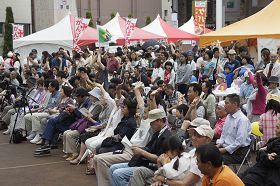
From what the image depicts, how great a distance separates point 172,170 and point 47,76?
8763mm

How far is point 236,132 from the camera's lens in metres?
6.58

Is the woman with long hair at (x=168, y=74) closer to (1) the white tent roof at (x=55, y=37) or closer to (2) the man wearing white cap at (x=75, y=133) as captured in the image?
(2) the man wearing white cap at (x=75, y=133)

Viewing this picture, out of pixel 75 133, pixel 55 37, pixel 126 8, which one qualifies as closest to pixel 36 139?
pixel 75 133

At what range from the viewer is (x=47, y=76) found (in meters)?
13.6

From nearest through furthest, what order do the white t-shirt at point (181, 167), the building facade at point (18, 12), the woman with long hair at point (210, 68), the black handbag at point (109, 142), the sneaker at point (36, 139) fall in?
the white t-shirt at point (181, 167) < the black handbag at point (109, 142) < the sneaker at point (36, 139) < the woman with long hair at point (210, 68) < the building facade at point (18, 12)

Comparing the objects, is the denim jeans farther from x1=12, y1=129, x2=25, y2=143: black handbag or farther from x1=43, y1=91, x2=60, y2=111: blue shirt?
x1=12, y1=129, x2=25, y2=143: black handbag

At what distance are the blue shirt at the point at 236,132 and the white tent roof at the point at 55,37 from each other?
16061mm

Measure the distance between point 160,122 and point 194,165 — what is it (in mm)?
1508

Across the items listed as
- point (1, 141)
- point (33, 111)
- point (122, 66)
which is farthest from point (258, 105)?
point (122, 66)

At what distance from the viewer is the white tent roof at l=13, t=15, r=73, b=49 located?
21.9 meters

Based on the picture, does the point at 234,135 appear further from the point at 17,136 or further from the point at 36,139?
the point at 17,136

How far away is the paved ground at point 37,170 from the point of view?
8.23 m

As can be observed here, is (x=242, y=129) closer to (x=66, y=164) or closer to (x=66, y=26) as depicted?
(x=66, y=164)

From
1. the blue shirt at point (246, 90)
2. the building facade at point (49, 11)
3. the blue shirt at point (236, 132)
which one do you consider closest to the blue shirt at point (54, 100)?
the blue shirt at point (246, 90)
